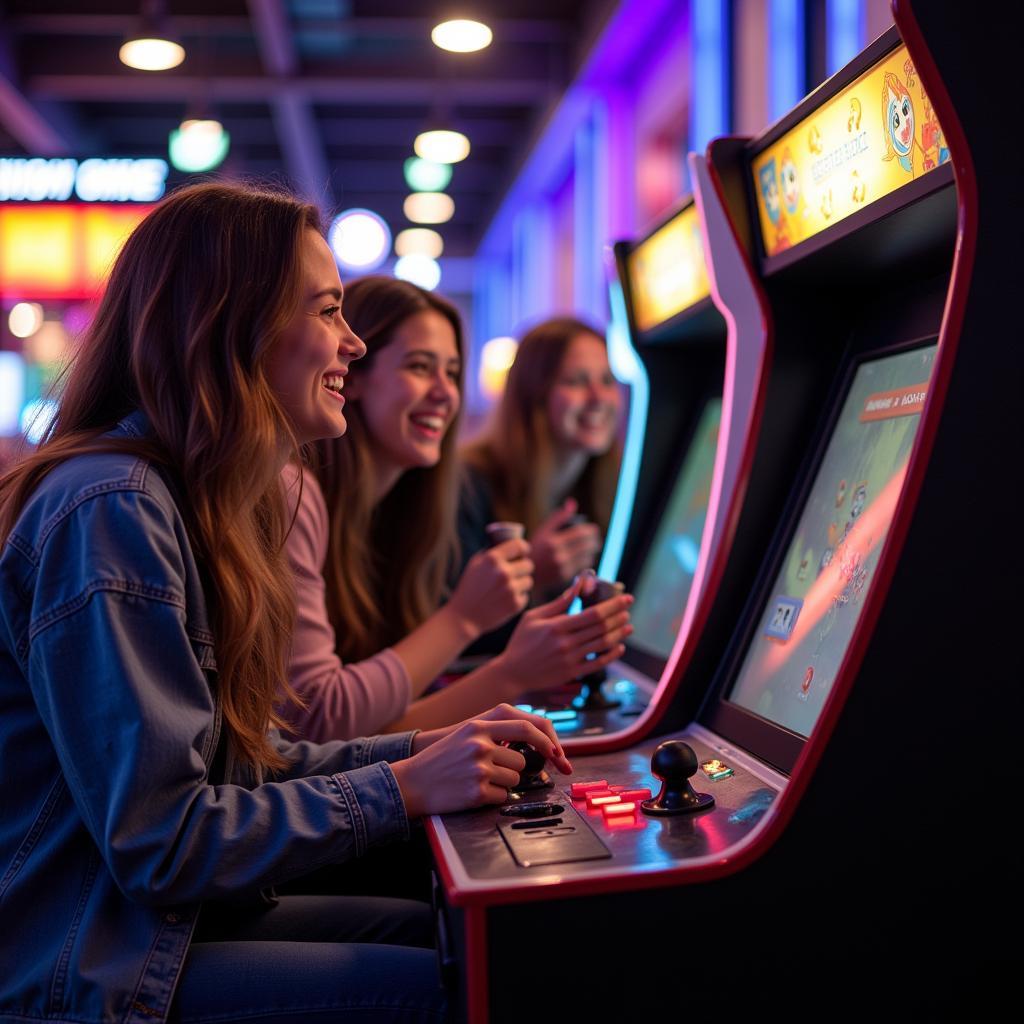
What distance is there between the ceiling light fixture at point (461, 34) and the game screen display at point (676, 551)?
322cm

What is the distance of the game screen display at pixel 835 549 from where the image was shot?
1.40 metres

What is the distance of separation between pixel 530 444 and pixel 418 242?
27.9 feet

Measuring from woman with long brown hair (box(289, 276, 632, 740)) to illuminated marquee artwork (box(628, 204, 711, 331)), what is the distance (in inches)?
15.1

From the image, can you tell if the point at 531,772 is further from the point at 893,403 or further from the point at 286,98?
the point at 286,98

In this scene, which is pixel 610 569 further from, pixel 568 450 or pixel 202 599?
pixel 202 599

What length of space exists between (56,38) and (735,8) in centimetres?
437

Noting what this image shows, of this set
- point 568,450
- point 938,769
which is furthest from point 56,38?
point 938,769

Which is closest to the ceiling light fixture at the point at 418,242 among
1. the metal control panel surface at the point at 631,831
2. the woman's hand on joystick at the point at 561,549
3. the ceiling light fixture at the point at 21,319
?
the ceiling light fixture at the point at 21,319

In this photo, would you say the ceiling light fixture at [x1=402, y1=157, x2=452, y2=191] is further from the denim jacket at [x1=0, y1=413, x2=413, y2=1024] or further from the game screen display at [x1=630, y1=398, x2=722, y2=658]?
the denim jacket at [x1=0, y1=413, x2=413, y2=1024]

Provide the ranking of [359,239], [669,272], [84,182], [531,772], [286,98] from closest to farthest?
1. [531,772]
2. [669,272]
3. [84,182]
4. [286,98]
5. [359,239]

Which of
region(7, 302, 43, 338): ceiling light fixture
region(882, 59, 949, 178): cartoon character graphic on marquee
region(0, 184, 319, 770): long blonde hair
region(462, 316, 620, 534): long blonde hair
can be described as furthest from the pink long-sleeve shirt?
region(7, 302, 43, 338): ceiling light fixture

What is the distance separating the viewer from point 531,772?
130cm

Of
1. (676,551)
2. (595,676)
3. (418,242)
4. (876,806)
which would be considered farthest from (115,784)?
(418,242)

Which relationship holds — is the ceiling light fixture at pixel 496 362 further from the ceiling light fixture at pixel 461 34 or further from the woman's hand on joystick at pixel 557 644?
the woman's hand on joystick at pixel 557 644
